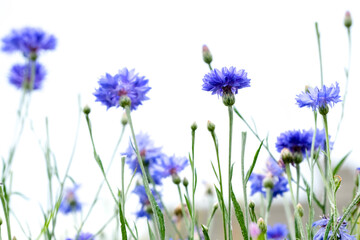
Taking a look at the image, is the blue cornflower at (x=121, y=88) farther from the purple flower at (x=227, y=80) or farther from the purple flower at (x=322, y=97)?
the purple flower at (x=322, y=97)

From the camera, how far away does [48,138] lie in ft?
4.05

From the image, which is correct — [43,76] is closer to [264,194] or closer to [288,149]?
[264,194]

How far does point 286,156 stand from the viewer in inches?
40.9

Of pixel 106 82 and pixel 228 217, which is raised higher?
pixel 106 82

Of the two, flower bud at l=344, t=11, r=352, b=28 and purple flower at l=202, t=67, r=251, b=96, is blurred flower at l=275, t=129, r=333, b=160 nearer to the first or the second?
purple flower at l=202, t=67, r=251, b=96

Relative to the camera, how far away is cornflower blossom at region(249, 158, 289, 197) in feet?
4.05

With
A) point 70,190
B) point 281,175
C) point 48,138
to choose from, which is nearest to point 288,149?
point 281,175

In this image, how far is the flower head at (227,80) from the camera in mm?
891

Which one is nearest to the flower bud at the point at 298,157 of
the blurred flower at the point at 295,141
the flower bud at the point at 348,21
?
the blurred flower at the point at 295,141

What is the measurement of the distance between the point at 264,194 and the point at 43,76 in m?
1.22

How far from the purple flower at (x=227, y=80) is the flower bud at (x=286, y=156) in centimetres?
21

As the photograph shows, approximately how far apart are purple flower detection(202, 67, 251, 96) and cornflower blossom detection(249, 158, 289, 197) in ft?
1.25

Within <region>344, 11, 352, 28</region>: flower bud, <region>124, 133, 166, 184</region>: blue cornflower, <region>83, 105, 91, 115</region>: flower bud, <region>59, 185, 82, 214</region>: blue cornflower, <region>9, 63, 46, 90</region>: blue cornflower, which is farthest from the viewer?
<region>9, 63, 46, 90</region>: blue cornflower

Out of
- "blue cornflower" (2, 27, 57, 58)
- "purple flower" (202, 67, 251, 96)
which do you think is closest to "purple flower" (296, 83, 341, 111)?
"purple flower" (202, 67, 251, 96)
